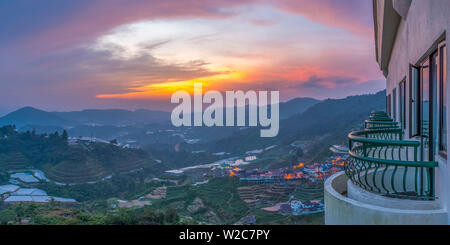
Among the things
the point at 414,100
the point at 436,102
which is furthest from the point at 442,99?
the point at 414,100

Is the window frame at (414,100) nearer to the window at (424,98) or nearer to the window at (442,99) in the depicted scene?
the window at (424,98)

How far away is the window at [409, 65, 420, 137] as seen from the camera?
12.8 feet

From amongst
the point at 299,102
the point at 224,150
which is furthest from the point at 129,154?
the point at 299,102

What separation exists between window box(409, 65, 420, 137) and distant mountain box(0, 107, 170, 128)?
68.7m

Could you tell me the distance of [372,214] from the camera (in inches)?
80.7

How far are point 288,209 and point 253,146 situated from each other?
27541mm

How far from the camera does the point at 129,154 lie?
175 feet

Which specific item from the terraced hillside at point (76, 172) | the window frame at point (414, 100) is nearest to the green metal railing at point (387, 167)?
the window frame at point (414, 100)

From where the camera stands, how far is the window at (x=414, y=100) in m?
3.89

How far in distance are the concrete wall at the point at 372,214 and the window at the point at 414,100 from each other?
7.49 feet

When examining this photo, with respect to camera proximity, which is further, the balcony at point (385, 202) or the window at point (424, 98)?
the window at point (424, 98)
